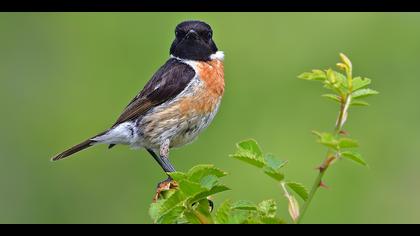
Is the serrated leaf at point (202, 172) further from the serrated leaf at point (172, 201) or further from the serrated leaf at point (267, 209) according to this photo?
the serrated leaf at point (267, 209)

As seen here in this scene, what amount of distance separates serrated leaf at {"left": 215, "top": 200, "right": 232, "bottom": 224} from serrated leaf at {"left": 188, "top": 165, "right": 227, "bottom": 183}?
12 cm

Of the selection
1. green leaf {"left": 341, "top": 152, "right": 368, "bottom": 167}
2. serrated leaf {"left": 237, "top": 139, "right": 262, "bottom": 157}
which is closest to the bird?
serrated leaf {"left": 237, "top": 139, "right": 262, "bottom": 157}

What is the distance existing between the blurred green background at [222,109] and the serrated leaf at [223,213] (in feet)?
17.0

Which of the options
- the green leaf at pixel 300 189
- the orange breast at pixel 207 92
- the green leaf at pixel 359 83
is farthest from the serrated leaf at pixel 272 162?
the orange breast at pixel 207 92

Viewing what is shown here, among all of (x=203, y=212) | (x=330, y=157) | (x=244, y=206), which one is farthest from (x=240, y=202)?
(x=330, y=157)

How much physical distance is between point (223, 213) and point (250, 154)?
0.76ft

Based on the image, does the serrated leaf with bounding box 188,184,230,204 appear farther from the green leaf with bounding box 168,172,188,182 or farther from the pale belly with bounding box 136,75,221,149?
the pale belly with bounding box 136,75,221,149

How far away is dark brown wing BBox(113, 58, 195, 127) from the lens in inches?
228

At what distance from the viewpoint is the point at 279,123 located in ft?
30.6

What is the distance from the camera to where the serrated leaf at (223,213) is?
241 cm

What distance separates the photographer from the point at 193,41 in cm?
577

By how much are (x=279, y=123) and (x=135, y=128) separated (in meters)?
3.73

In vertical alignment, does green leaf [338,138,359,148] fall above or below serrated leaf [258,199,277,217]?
above

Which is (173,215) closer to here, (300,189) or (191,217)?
(191,217)
